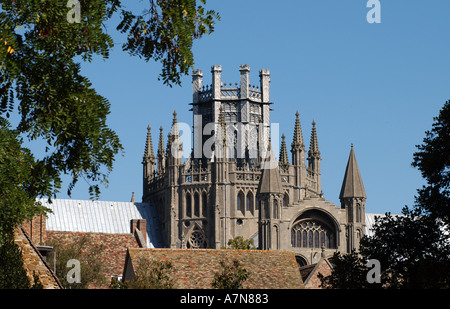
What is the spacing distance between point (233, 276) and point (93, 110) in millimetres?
20448

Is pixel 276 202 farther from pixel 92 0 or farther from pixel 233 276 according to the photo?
pixel 92 0

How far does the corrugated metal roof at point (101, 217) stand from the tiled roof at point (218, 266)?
67.5 meters

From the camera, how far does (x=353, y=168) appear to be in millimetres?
100750

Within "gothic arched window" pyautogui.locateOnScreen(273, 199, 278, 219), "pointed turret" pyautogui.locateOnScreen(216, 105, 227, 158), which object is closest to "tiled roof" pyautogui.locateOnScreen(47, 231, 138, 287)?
"gothic arched window" pyautogui.locateOnScreen(273, 199, 278, 219)

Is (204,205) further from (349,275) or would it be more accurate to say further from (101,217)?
(349,275)

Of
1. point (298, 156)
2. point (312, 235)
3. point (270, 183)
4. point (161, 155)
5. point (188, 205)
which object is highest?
point (161, 155)

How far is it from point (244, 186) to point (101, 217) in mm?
16019

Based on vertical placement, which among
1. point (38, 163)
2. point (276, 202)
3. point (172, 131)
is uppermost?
point (172, 131)

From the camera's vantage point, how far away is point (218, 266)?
43.5 m

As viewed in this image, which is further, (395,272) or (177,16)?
(395,272)

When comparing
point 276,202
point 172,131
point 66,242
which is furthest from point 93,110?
point 172,131

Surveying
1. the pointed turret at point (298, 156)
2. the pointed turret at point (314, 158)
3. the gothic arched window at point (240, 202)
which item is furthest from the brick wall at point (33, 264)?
the pointed turret at point (314, 158)

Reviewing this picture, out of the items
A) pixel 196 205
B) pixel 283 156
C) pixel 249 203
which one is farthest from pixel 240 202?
pixel 283 156
